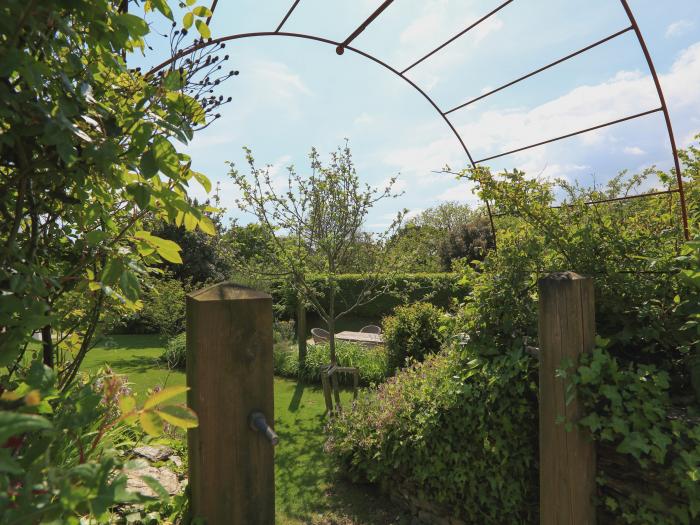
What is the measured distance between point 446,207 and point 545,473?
35454 mm

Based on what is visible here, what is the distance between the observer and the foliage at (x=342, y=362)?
7.87 meters

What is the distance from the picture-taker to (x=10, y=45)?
2.67 ft

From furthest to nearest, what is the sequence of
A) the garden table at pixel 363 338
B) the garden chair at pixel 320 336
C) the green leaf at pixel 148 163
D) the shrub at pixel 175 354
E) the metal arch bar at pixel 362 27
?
the garden chair at pixel 320 336 → the garden table at pixel 363 338 → the shrub at pixel 175 354 → the metal arch bar at pixel 362 27 → the green leaf at pixel 148 163

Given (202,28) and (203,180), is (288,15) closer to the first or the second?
(202,28)

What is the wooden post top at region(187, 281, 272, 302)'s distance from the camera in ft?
4.14

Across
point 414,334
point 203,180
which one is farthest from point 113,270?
point 414,334

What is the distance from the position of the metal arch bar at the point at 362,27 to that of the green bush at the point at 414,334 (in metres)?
4.88

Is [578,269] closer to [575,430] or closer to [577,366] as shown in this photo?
[577,366]

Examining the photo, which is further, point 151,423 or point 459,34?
point 459,34

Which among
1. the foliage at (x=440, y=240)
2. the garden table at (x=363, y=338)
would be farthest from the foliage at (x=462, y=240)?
the garden table at (x=363, y=338)

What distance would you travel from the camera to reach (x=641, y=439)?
1.94 metres

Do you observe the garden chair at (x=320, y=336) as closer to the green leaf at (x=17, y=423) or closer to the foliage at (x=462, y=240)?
the green leaf at (x=17, y=423)

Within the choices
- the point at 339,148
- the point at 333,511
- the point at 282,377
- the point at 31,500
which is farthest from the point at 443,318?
the point at 282,377

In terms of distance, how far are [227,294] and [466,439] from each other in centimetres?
234
